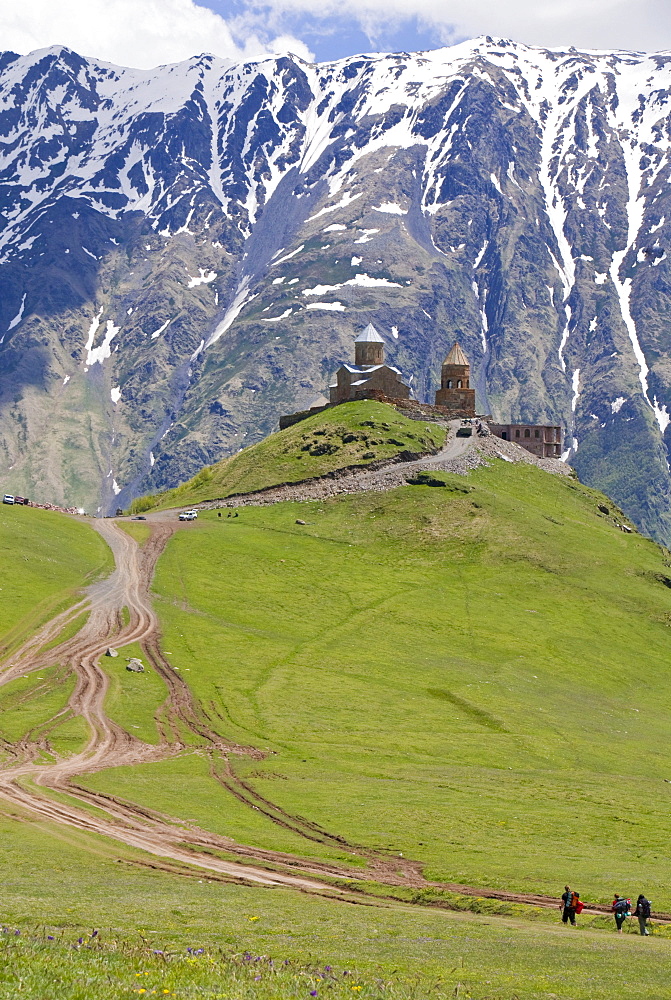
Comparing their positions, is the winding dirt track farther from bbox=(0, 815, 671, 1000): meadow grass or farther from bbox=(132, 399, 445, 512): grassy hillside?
bbox=(132, 399, 445, 512): grassy hillside

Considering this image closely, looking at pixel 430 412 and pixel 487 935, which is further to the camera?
pixel 430 412

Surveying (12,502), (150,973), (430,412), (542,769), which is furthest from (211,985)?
(430,412)

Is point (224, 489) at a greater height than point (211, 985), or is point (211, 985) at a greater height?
point (224, 489)

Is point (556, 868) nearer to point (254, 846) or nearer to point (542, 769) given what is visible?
point (254, 846)

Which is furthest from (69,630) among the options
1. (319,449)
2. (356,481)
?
(319,449)

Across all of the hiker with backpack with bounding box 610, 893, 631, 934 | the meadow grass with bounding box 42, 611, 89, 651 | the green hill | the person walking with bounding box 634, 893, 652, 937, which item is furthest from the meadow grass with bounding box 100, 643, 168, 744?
the person walking with bounding box 634, 893, 652, 937

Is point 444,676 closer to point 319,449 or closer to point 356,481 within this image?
point 356,481

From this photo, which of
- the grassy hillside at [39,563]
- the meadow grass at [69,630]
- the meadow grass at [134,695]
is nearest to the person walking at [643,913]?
the meadow grass at [134,695]
